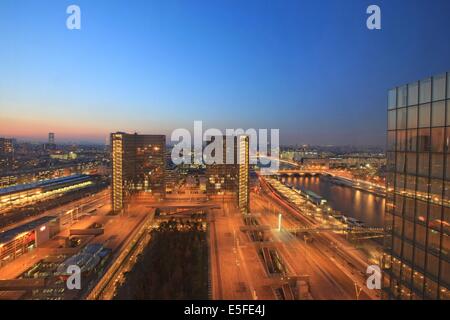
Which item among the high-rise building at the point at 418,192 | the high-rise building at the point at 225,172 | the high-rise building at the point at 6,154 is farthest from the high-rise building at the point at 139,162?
the high-rise building at the point at 6,154

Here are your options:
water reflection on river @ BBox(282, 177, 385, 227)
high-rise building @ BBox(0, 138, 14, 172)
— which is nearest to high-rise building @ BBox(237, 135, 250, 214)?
water reflection on river @ BBox(282, 177, 385, 227)

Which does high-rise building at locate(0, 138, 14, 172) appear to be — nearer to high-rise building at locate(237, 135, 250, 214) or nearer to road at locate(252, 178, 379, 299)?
high-rise building at locate(237, 135, 250, 214)

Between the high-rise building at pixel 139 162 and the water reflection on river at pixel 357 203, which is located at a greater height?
the high-rise building at pixel 139 162

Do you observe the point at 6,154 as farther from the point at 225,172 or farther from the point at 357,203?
the point at 357,203

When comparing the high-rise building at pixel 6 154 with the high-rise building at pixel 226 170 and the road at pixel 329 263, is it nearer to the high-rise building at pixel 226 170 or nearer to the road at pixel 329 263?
the high-rise building at pixel 226 170

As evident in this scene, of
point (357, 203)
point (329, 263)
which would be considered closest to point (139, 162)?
point (329, 263)
